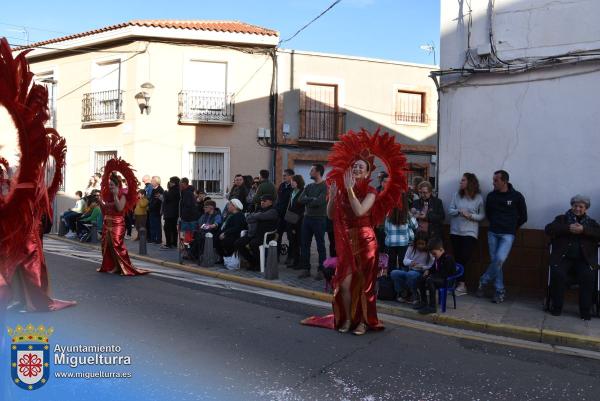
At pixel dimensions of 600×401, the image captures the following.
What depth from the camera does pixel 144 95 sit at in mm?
18047

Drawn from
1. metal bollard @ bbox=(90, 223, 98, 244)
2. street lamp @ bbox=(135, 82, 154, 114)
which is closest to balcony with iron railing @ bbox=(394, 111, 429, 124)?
street lamp @ bbox=(135, 82, 154, 114)

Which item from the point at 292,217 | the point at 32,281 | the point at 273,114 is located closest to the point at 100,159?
the point at 273,114

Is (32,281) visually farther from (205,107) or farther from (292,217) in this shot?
(205,107)

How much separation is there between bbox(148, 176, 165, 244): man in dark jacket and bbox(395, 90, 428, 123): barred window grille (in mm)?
Answer: 10086

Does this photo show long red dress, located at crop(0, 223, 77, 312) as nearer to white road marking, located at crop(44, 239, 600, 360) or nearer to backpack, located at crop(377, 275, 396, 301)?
white road marking, located at crop(44, 239, 600, 360)

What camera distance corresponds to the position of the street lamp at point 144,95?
18031 millimetres

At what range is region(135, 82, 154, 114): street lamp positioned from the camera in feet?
59.2

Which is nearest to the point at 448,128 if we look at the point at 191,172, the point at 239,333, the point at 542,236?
the point at 542,236

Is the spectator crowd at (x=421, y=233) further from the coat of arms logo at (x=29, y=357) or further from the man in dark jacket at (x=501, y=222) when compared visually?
the coat of arms logo at (x=29, y=357)

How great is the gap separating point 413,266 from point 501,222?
152 centimetres

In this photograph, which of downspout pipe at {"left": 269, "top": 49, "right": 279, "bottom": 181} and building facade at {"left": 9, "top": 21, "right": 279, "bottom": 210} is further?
downspout pipe at {"left": 269, "top": 49, "right": 279, "bottom": 181}

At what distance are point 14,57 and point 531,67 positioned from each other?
24.8ft

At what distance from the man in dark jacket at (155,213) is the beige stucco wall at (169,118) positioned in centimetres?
364

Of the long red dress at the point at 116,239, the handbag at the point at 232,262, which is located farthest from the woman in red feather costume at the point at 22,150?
the handbag at the point at 232,262
